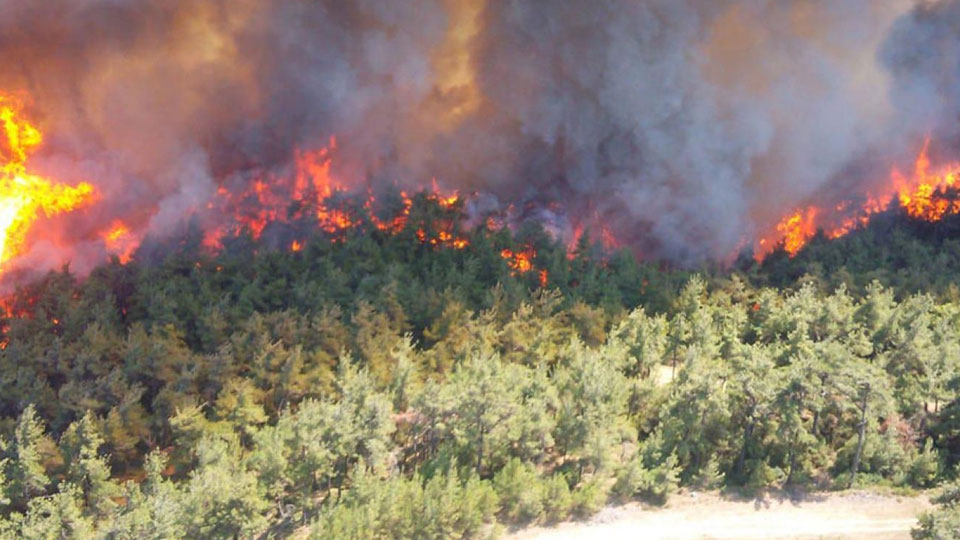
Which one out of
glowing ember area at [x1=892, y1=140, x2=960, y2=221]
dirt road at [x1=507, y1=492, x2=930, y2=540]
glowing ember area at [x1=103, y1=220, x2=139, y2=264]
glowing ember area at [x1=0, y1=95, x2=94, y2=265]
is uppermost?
glowing ember area at [x1=892, y1=140, x2=960, y2=221]

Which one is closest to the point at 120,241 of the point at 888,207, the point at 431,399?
the point at 431,399

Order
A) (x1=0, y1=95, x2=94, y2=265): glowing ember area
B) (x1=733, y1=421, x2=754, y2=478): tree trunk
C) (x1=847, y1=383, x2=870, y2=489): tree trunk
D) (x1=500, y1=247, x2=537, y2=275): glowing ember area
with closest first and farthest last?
(x1=847, y1=383, x2=870, y2=489): tree trunk, (x1=733, y1=421, x2=754, y2=478): tree trunk, (x1=500, y1=247, x2=537, y2=275): glowing ember area, (x1=0, y1=95, x2=94, y2=265): glowing ember area

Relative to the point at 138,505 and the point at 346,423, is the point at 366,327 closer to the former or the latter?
the point at 346,423

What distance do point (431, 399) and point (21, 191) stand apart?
135 feet

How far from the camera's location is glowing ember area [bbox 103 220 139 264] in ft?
191

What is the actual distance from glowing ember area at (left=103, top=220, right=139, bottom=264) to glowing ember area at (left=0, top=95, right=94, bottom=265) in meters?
2.87

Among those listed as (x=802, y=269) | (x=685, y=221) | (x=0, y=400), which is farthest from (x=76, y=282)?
(x=802, y=269)

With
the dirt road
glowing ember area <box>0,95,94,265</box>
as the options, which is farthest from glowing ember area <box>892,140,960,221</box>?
glowing ember area <box>0,95,94,265</box>

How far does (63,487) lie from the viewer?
118ft

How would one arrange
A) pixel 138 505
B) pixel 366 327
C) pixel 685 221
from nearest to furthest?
pixel 138 505, pixel 366 327, pixel 685 221

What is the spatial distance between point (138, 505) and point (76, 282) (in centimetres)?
2337

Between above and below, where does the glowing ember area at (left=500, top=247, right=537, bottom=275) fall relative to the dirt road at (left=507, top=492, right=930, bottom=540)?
above

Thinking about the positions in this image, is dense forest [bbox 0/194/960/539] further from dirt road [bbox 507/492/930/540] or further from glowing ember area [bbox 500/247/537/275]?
glowing ember area [bbox 500/247/537/275]

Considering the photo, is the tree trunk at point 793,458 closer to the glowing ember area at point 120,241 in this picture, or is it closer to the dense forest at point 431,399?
the dense forest at point 431,399
